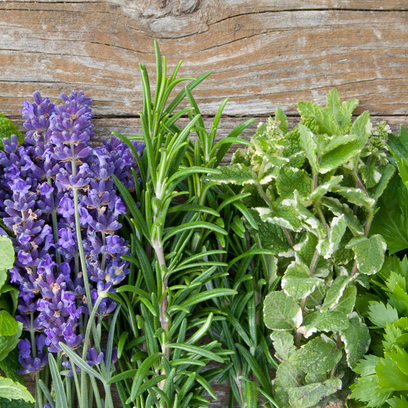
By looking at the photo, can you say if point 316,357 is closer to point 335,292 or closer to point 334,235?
point 335,292

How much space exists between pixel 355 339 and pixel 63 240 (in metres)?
0.59

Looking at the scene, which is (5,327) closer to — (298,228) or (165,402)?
(165,402)

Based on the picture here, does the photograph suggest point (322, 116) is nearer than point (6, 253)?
No

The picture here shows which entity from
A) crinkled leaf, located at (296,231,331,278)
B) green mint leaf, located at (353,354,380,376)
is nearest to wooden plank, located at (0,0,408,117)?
crinkled leaf, located at (296,231,331,278)

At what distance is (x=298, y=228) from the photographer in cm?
74

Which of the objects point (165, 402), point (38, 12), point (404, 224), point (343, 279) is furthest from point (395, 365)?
point (38, 12)

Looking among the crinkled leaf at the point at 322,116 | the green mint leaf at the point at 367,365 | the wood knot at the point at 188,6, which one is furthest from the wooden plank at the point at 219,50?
the green mint leaf at the point at 367,365

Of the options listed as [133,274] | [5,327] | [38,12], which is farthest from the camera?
[38,12]

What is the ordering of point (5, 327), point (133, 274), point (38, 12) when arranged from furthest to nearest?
point (38, 12) → point (133, 274) → point (5, 327)

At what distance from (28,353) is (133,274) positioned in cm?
24

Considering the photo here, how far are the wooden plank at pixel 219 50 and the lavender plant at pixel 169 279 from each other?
16cm

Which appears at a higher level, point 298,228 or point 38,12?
point 38,12

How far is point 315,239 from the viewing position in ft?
2.52

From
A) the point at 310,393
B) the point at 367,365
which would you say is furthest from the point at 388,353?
the point at 310,393
